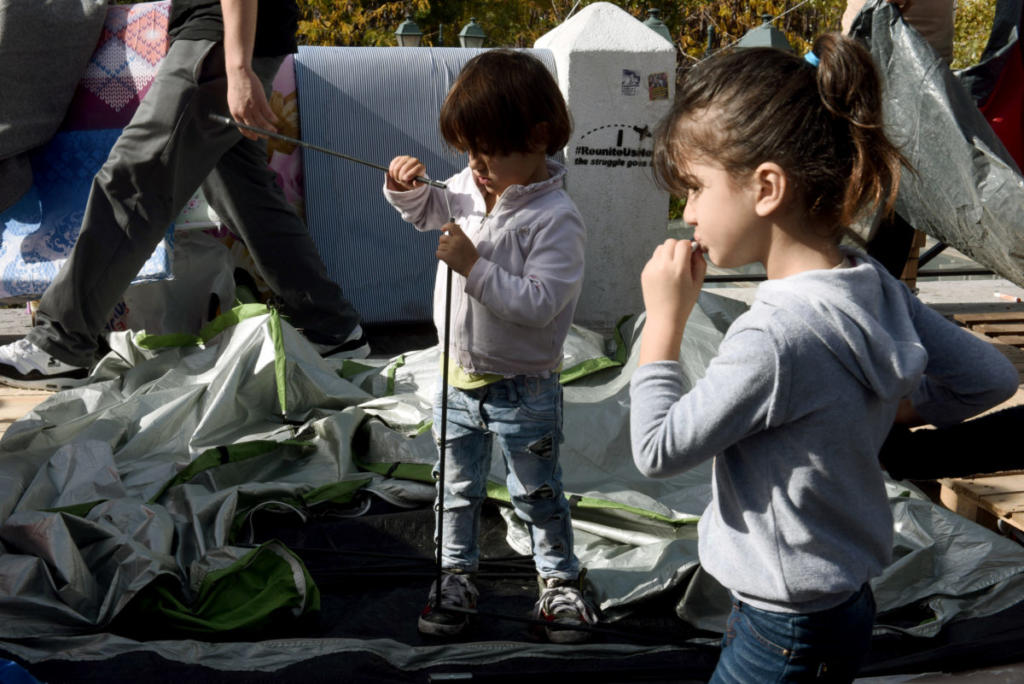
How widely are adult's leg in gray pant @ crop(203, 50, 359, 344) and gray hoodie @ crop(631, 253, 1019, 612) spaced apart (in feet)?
8.66

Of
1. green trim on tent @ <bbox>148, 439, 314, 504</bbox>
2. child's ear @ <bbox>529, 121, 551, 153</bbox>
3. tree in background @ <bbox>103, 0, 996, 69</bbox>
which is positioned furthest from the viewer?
tree in background @ <bbox>103, 0, 996, 69</bbox>

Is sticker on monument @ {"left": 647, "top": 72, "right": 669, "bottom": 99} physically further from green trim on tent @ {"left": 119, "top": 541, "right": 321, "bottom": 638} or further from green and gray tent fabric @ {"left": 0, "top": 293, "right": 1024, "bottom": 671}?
green trim on tent @ {"left": 119, "top": 541, "right": 321, "bottom": 638}

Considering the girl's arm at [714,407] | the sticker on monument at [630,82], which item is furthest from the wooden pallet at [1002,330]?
the girl's arm at [714,407]

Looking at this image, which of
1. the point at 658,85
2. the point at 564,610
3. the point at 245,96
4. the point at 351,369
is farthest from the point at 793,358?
the point at 658,85

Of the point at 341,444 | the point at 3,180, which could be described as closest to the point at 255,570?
the point at 341,444

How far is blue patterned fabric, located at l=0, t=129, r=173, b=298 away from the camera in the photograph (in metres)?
3.62

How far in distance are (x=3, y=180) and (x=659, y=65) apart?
236 cm

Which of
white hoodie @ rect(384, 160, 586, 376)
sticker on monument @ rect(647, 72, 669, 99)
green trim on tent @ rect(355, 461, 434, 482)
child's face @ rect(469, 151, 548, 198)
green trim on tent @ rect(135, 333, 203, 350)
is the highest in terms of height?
sticker on monument @ rect(647, 72, 669, 99)

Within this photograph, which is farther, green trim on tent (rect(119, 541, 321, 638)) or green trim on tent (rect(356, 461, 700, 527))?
green trim on tent (rect(356, 461, 700, 527))

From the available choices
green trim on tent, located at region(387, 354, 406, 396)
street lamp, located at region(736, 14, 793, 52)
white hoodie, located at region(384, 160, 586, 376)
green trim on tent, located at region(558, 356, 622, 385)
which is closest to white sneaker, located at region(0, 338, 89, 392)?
green trim on tent, located at region(387, 354, 406, 396)

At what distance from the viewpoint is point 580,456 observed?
9.67 feet

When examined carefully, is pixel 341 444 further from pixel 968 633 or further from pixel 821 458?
pixel 821 458

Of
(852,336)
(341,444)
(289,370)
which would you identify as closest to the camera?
(852,336)

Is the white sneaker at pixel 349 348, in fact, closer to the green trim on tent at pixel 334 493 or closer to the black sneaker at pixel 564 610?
the green trim on tent at pixel 334 493
